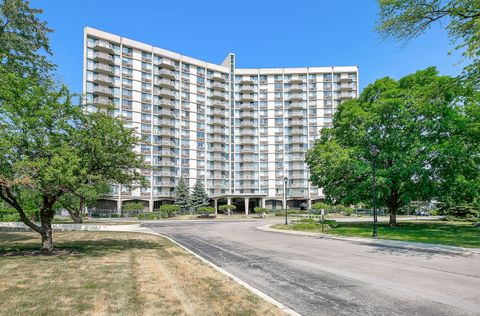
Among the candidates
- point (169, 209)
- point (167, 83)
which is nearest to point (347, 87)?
point (167, 83)

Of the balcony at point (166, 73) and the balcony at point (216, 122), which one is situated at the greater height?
the balcony at point (166, 73)

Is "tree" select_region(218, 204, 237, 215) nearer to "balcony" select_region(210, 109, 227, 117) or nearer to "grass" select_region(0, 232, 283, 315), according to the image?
"balcony" select_region(210, 109, 227, 117)

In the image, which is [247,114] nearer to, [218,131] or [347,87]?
[218,131]

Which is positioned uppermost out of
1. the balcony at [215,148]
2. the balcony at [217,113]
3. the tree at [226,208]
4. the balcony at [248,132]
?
the balcony at [217,113]

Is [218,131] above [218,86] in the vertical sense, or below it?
below

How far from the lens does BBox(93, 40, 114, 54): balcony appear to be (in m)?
72.5

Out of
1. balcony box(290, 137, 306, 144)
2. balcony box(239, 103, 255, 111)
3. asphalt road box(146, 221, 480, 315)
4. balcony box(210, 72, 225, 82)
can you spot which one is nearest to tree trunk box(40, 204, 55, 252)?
asphalt road box(146, 221, 480, 315)

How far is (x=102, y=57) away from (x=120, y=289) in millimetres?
75926

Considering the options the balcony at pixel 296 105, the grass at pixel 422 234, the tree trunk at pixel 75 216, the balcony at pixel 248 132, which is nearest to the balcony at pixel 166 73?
the balcony at pixel 248 132

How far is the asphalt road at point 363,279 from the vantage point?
6.82 metres

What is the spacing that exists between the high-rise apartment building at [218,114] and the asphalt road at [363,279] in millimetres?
60672

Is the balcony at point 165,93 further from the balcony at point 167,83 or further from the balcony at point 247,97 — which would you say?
the balcony at point 247,97

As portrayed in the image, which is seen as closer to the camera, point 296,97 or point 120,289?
point 120,289

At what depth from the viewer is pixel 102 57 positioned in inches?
2869
